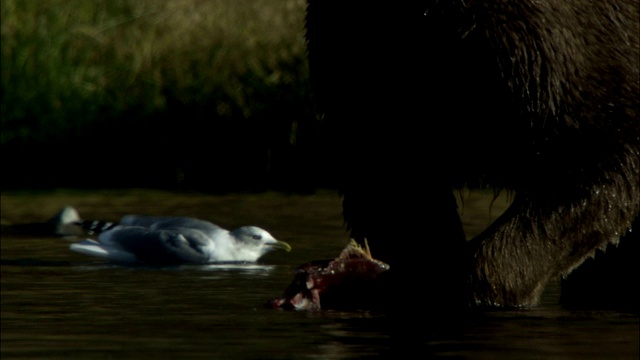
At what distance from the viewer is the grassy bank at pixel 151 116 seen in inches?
524

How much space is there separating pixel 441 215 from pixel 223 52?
298 inches

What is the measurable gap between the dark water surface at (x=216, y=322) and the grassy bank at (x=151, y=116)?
3.84m

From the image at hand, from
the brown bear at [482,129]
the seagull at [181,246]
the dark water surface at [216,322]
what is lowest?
the dark water surface at [216,322]

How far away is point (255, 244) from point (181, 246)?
380 millimetres

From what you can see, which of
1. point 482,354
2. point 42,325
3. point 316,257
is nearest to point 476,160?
point 482,354

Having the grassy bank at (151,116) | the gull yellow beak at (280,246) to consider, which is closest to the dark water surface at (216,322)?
the gull yellow beak at (280,246)

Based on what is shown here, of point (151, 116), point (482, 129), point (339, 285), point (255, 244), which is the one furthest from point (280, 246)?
point (151, 116)

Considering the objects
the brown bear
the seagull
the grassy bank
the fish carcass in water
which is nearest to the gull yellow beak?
the seagull

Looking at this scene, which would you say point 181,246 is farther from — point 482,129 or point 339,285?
point 482,129

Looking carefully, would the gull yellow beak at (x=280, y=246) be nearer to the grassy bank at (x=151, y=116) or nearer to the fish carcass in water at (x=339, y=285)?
the fish carcass in water at (x=339, y=285)

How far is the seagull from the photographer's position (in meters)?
9.19

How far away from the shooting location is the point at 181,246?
9297mm

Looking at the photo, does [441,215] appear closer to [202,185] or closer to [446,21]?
[446,21]

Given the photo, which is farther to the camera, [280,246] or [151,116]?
[151,116]
